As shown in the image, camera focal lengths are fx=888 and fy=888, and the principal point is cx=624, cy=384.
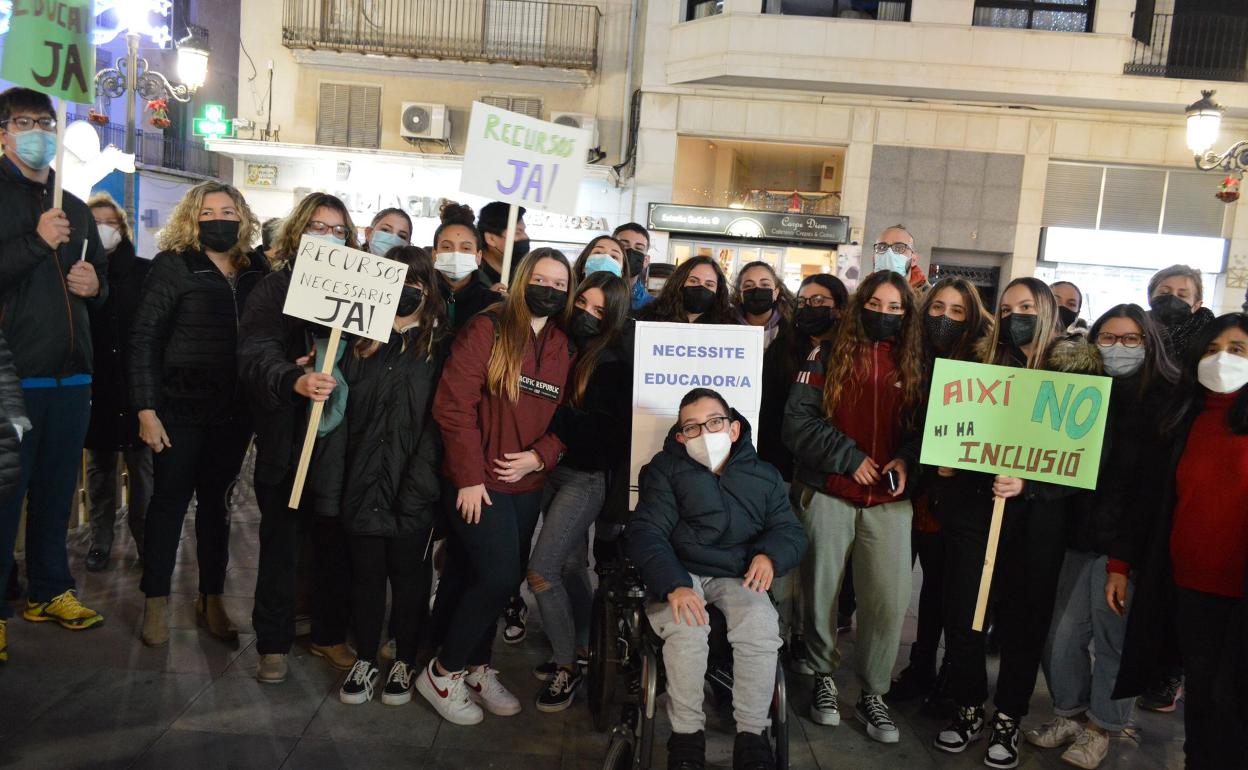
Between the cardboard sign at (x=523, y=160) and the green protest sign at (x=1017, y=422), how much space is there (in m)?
2.26

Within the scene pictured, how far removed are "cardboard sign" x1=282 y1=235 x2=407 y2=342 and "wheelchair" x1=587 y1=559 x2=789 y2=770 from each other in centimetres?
147

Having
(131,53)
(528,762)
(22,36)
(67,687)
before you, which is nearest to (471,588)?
(528,762)

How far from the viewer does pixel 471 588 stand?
12.8 feet

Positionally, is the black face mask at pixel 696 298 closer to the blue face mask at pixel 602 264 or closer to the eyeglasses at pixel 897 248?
the blue face mask at pixel 602 264

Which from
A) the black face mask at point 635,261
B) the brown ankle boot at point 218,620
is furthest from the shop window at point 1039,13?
the brown ankle boot at point 218,620

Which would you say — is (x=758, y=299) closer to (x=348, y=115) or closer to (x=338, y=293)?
(x=338, y=293)

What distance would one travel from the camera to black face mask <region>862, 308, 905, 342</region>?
4047 millimetres

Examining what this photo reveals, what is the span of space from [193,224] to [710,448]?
273 cm

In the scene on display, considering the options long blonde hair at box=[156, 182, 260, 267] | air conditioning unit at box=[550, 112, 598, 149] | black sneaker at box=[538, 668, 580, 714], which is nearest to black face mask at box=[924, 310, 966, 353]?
black sneaker at box=[538, 668, 580, 714]

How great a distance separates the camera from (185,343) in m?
4.32

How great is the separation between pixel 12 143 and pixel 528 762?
3.56 m

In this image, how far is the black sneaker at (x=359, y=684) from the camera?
3949 mm

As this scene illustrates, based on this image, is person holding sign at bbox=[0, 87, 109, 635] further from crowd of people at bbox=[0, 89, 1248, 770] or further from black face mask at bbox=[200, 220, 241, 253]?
black face mask at bbox=[200, 220, 241, 253]

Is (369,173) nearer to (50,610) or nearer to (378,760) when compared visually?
(50,610)
